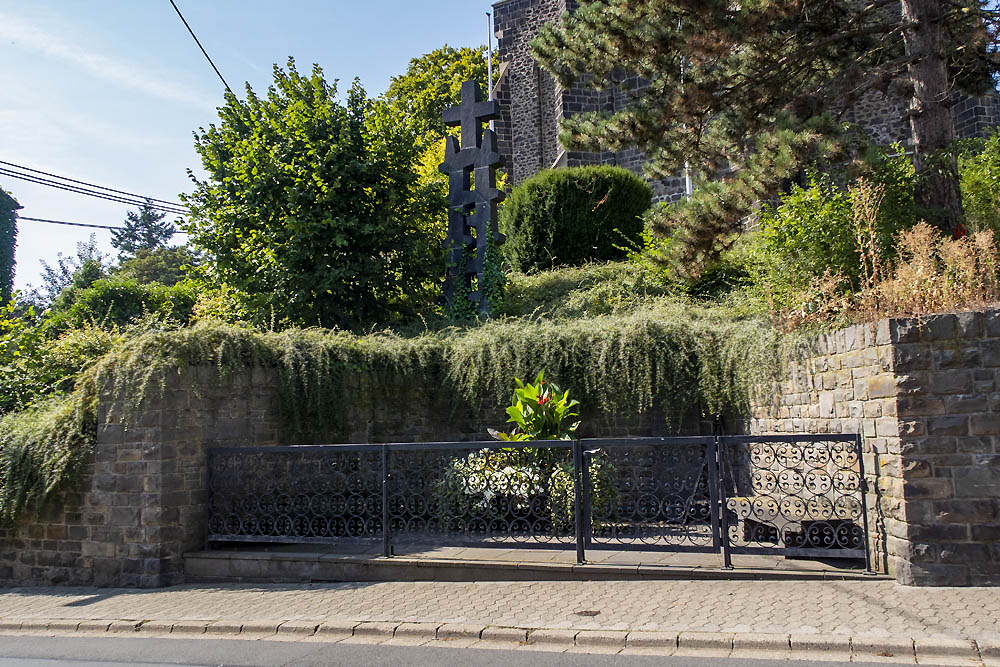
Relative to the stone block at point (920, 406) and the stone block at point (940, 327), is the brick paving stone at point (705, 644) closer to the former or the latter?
the stone block at point (920, 406)

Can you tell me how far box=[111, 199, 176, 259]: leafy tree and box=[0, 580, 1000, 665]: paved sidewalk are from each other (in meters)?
64.5

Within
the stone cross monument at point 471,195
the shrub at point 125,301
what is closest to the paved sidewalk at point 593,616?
the stone cross monument at point 471,195

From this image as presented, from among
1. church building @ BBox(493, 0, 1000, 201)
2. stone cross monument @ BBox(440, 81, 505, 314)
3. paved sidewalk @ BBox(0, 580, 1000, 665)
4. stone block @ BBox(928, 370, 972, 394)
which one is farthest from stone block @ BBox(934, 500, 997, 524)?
church building @ BBox(493, 0, 1000, 201)

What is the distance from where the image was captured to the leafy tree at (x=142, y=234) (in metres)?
65.7

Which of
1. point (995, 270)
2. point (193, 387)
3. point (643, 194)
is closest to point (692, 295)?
point (643, 194)

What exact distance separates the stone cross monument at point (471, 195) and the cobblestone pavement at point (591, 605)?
7132mm

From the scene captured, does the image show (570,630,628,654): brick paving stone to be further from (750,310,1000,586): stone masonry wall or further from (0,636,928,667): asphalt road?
(750,310,1000,586): stone masonry wall

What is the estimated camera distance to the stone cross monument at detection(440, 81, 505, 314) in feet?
44.4

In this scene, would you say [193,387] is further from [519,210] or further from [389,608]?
[519,210]

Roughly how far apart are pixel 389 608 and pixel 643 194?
478 inches

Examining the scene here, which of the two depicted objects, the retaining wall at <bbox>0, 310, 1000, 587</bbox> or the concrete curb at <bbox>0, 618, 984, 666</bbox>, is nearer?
the concrete curb at <bbox>0, 618, 984, 666</bbox>

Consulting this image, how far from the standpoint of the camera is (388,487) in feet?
25.3

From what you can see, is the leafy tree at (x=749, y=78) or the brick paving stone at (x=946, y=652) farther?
the leafy tree at (x=749, y=78)

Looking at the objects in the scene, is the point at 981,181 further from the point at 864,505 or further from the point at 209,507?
the point at 209,507
